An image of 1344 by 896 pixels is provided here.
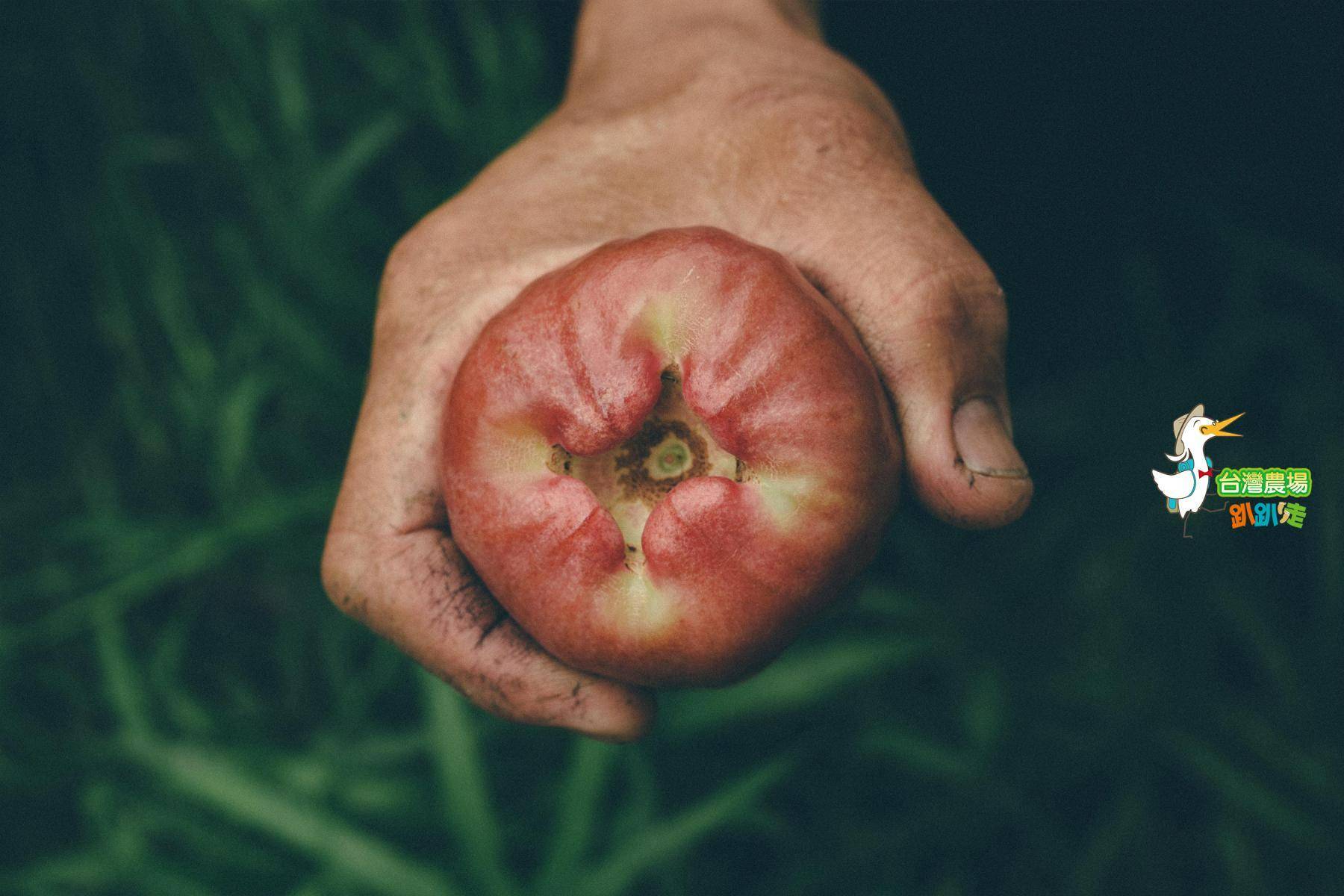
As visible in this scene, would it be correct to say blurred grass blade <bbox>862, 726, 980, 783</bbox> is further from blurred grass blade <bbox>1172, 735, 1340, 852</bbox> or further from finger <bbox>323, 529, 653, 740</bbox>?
finger <bbox>323, 529, 653, 740</bbox>

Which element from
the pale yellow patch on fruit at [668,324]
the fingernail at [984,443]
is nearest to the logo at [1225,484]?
the fingernail at [984,443]

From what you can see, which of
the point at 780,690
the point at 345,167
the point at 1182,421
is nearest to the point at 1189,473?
the point at 1182,421

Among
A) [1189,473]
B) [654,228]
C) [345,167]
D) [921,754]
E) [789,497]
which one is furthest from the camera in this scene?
[345,167]

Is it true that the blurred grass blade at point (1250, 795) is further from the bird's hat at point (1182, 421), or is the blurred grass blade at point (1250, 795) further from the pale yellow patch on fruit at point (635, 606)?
the pale yellow patch on fruit at point (635, 606)

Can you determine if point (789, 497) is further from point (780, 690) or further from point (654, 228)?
point (780, 690)

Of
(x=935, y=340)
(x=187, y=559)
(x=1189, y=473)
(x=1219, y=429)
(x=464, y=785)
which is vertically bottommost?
(x=464, y=785)

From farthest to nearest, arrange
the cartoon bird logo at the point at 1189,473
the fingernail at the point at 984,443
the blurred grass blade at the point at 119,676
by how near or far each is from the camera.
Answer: the blurred grass blade at the point at 119,676 → the cartoon bird logo at the point at 1189,473 → the fingernail at the point at 984,443
